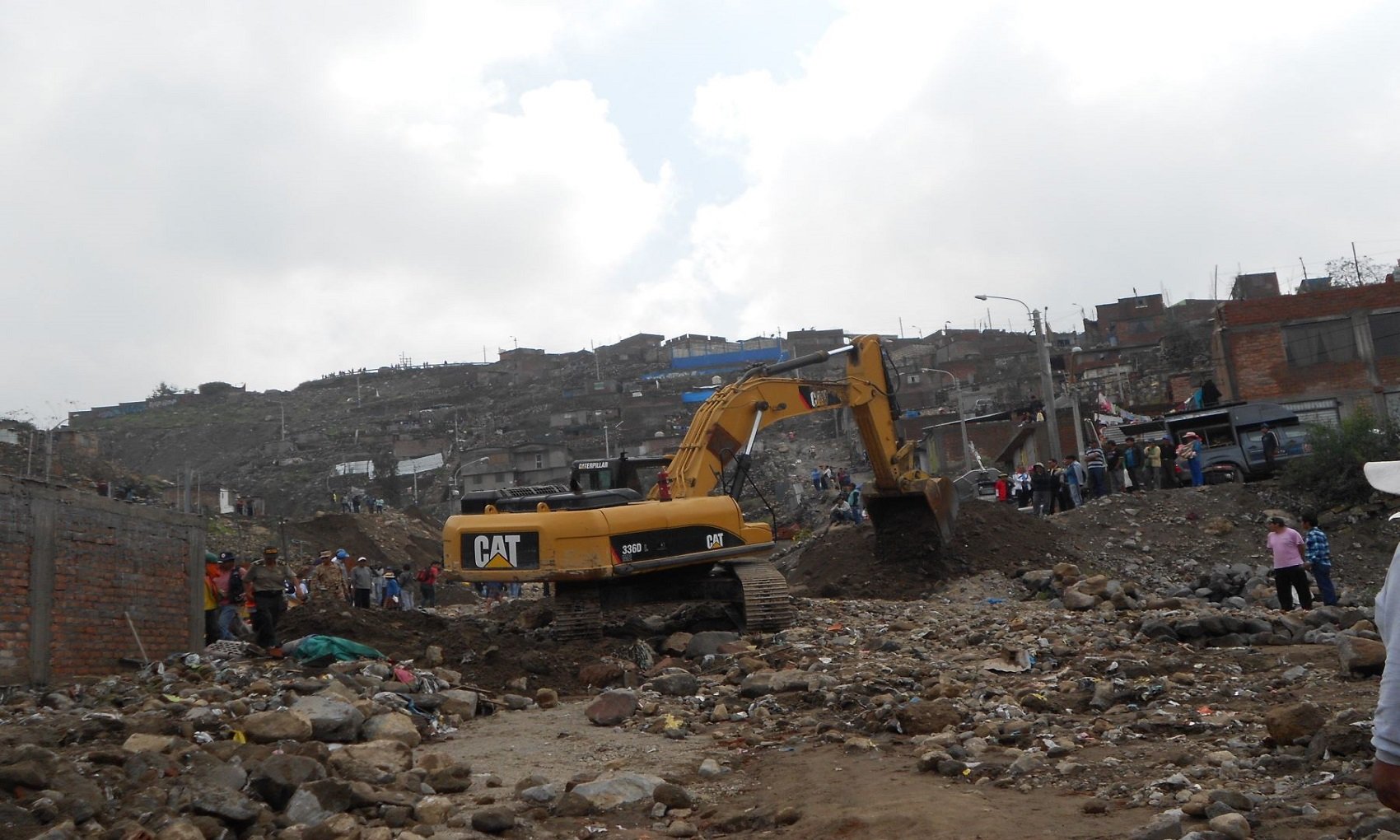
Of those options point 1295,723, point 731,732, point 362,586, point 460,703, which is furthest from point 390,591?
point 1295,723

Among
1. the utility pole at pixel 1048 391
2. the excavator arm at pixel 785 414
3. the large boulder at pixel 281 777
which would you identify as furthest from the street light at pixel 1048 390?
the large boulder at pixel 281 777

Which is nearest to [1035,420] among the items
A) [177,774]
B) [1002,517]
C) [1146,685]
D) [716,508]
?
[1002,517]

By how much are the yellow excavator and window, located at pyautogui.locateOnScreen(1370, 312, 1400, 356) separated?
24.9 meters

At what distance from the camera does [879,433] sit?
54.2 ft

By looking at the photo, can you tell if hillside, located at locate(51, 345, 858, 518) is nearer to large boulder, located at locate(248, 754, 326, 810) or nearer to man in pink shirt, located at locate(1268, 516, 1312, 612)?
man in pink shirt, located at locate(1268, 516, 1312, 612)

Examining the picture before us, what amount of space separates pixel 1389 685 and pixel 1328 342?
35.6m

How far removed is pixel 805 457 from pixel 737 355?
101 feet

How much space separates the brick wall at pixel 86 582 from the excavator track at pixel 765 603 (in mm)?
5846

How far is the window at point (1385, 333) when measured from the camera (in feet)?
111

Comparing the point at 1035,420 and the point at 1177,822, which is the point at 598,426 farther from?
the point at 1177,822

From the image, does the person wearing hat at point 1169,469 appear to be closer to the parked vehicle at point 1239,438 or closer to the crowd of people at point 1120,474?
the crowd of people at point 1120,474

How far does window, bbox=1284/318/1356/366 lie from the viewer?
34.0m

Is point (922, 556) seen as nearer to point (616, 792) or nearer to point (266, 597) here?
point (266, 597)

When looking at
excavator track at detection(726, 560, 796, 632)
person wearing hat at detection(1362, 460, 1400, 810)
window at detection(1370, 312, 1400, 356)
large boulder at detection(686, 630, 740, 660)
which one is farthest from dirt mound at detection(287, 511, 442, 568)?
person wearing hat at detection(1362, 460, 1400, 810)
